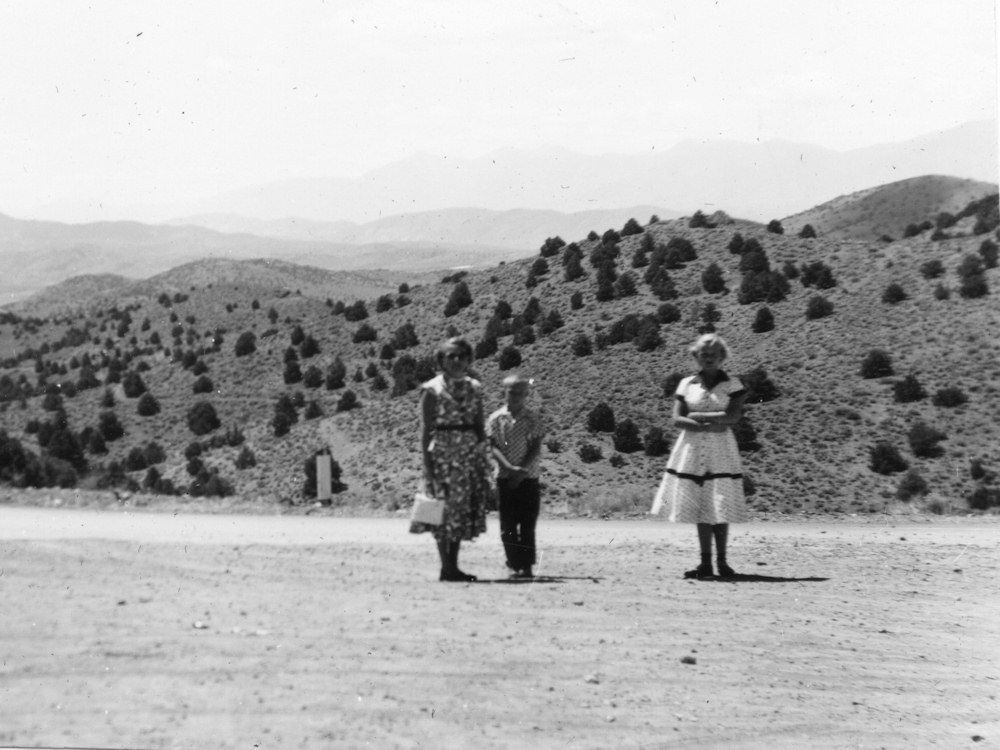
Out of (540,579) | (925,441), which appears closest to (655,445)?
(925,441)

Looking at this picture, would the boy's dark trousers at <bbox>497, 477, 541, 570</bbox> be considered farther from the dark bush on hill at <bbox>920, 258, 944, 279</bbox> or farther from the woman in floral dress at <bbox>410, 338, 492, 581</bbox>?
the dark bush on hill at <bbox>920, 258, 944, 279</bbox>

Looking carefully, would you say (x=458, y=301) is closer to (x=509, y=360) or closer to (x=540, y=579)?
(x=509, y=360)

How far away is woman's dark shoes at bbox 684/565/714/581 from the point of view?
1001 centimetres

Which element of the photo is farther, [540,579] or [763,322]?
[763,322]

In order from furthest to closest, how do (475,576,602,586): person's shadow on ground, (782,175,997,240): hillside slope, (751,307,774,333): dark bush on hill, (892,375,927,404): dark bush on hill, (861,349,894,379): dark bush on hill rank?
(782,175,997,240): hillside slope < (751,307,774,333): dark bush on hill < (861,349,894,379): dark bush on hill < (892,375,927,404): dark bush on hill < (475,576,602,586): person's shadow on ground

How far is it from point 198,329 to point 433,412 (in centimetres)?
6702

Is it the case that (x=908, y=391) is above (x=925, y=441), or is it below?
above

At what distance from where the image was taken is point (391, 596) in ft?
29.5

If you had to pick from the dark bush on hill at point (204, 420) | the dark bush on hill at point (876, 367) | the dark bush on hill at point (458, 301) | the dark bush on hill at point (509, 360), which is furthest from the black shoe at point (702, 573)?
the dark bush on hill at point (204, 420)

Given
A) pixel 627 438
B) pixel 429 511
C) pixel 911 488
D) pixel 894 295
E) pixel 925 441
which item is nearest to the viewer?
pixel 429 511

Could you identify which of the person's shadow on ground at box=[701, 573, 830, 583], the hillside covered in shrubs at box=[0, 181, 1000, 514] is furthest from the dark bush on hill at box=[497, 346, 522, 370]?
the person's shadow on ground at box=[701, 573, 830, 583]

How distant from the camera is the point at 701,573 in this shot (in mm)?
10039

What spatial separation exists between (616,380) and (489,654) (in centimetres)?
3262

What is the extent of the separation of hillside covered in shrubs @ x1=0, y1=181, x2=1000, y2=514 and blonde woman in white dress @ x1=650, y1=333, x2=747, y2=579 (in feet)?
38.5
